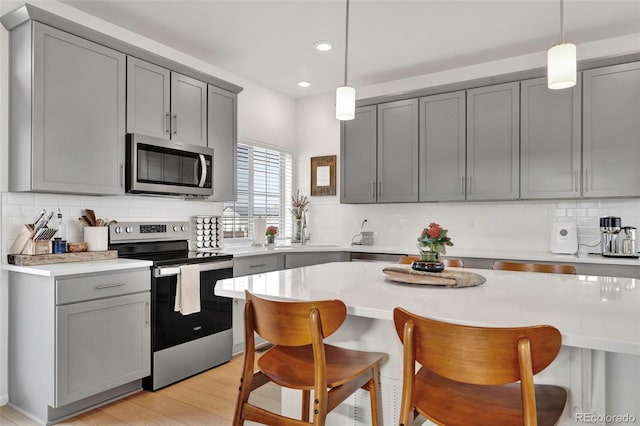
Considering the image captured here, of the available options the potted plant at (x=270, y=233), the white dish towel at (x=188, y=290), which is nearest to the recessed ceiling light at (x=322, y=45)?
the potted plant at (x=270, y=233)

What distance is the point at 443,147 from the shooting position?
4.02 m

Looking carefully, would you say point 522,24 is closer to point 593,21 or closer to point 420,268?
point 593,21

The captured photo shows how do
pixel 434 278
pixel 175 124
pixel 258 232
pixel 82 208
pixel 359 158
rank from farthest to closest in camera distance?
pixel 359 158 → pixel 258 232 → pixel 175 124 → pixel 82 208 → pixel 434 278

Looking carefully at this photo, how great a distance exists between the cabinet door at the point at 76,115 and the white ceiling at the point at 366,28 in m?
0.47

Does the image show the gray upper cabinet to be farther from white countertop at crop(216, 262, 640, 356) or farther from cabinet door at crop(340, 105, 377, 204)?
cabinet door at crop(340, 105, 377, 204)

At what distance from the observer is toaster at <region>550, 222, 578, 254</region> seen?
3496mm

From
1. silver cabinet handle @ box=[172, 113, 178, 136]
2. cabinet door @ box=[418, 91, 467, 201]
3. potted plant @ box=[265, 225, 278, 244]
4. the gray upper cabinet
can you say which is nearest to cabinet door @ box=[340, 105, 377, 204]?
cabinet door @ box=[418, 91, 467, 201]

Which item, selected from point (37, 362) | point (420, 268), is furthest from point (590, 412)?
point (37, 362)

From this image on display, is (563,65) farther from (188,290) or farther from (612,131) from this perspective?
(188,290)

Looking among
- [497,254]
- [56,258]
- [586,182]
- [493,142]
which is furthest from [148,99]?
[586,182]

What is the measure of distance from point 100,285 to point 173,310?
563mm

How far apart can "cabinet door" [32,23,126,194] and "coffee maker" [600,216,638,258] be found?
3710 millimetres

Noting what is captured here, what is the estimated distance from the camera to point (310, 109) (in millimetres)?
5234

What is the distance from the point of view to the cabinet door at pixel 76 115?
2.56m
